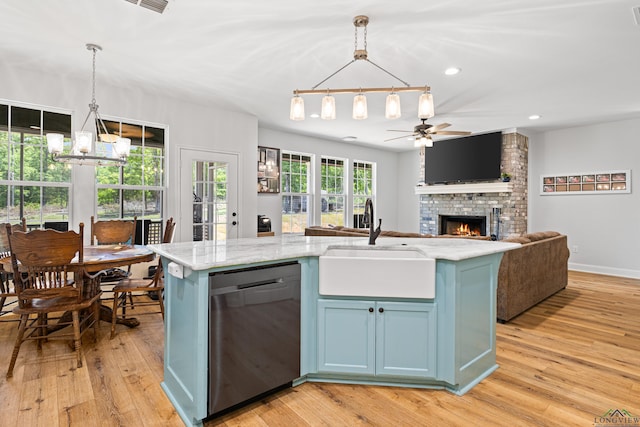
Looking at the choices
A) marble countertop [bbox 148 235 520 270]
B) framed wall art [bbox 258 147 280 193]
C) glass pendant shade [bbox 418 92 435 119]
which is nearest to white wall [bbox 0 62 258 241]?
framed wall art [bbox 258 147 280 193]

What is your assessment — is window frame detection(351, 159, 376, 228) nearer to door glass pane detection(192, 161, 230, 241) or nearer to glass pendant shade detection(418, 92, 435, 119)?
door glass pane detection(192, 161, 230, 241)

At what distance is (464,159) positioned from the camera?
23.0 ft

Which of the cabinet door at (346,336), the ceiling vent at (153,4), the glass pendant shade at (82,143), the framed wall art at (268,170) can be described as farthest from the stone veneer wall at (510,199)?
the glass pendant shade at (82,143)

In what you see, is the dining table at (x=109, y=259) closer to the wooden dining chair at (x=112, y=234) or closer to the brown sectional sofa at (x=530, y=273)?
the wooden dining chair at (x=112, y=234)

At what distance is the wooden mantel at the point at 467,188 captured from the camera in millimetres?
6422

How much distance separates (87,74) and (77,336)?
2.93 meters

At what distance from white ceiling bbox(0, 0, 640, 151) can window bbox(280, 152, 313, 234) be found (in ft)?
7.09

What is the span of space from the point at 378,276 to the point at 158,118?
395 cm

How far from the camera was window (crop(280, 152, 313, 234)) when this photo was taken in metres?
6.93

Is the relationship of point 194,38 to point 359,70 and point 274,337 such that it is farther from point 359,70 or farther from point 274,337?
point 274,337

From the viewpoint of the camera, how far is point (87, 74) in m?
3.90

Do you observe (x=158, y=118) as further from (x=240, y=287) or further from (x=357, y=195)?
(x=357, y=195)

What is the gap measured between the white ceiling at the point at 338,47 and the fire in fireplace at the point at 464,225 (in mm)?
2748

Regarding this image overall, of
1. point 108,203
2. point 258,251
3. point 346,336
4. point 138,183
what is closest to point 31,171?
point 108,203
